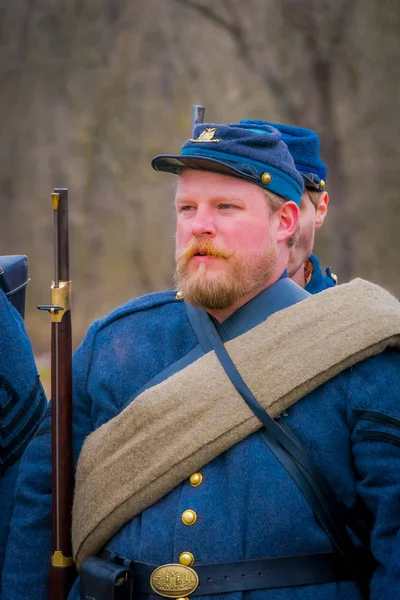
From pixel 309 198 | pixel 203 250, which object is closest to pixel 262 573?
pixel 203 250

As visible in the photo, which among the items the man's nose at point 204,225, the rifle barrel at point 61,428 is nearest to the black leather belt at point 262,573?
the rifle barrel at point 61,428

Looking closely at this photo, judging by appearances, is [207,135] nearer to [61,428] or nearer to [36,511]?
[61,428]

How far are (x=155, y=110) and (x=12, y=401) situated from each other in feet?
33.5

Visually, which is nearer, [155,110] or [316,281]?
[316,281]

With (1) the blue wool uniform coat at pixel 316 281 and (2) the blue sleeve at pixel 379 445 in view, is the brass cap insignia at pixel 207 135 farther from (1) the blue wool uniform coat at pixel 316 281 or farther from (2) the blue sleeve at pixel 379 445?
(1) the blue wool uniform coat at pixel 316 281

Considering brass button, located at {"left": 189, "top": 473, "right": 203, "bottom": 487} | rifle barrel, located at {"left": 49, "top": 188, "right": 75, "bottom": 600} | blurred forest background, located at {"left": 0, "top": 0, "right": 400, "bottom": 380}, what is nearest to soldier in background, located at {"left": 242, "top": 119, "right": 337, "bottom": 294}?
rifle barrel, located at {"left": 49, "top": 188, "right": 75, "bottom": 600}

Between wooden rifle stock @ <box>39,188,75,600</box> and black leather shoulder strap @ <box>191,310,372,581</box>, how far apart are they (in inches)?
22.1

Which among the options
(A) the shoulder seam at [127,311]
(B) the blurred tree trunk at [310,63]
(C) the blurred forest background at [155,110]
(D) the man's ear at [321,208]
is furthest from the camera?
(C) the blurred forest background at [155,110]

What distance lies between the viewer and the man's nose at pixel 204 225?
2941 millimetres

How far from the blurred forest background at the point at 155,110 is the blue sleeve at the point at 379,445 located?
31.2 feet

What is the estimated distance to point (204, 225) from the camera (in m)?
2.94

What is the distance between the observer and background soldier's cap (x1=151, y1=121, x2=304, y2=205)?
2.99 metres

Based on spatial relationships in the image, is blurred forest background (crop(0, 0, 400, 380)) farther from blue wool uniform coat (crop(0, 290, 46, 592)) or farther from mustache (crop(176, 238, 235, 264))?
mustache (crop(176, 238, 235, 264))

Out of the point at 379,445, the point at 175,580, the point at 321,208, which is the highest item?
the point at 321,208
